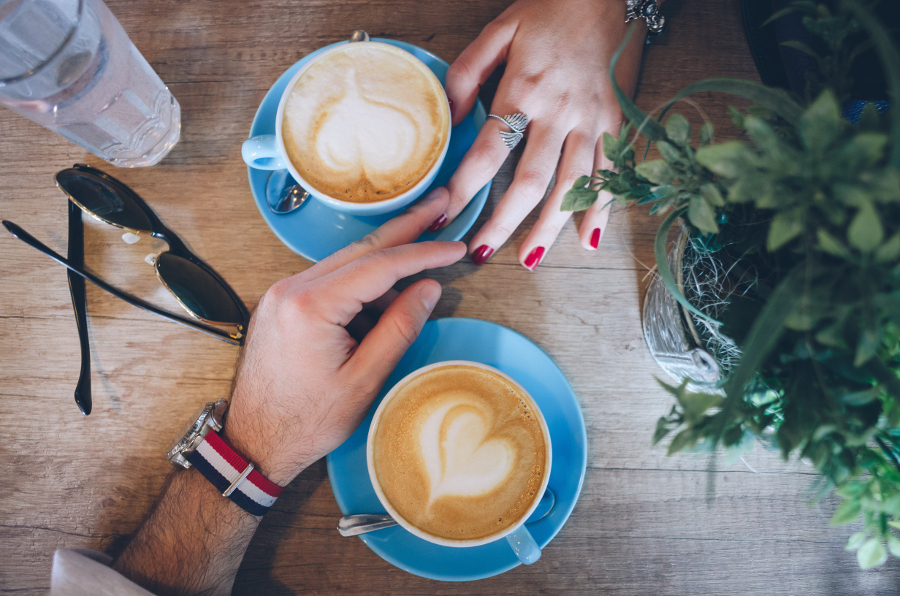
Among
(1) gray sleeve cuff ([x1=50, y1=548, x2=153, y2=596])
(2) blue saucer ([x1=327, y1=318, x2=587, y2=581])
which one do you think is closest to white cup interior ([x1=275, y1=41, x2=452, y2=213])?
(2) blue saucer ([x1=327, y1=318, x2=587, y2=581])

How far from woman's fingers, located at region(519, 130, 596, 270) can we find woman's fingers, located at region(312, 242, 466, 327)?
0.74ft

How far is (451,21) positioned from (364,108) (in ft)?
1.00

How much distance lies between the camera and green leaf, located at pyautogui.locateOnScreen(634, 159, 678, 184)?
1.14 feet

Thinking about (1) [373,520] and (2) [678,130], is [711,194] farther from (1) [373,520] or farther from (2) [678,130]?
(1) [373,520]

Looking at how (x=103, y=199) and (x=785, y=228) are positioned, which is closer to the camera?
(x=785, y=228)

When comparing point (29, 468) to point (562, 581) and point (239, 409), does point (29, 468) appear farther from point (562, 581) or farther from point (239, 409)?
point (562, 581)

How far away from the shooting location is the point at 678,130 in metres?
0.35

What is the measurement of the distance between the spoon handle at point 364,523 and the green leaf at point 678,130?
0.66 metres

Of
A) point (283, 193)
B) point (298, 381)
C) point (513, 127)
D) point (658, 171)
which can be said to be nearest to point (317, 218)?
point (283, 193)

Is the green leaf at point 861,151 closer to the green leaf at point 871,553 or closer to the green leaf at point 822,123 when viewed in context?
the green leaf at point 822,123

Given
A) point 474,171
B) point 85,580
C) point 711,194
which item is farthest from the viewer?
point 474,171

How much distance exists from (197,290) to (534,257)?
62 cm

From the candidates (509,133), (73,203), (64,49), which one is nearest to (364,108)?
(509,133)

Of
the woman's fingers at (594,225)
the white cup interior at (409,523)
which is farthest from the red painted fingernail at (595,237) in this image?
the white cup interior at (409,523)
